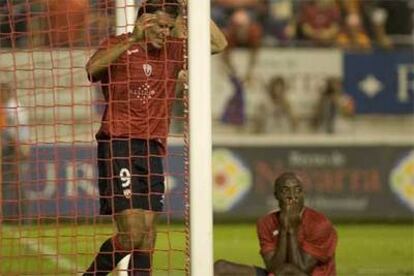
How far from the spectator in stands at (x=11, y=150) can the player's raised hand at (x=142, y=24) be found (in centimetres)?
175

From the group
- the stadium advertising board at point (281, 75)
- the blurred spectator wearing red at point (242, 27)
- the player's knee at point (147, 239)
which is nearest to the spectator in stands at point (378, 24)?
the stadium advertising board at point (281, 75)

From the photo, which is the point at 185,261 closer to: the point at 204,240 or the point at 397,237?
the point at 204,240

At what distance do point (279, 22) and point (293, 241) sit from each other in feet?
37.6

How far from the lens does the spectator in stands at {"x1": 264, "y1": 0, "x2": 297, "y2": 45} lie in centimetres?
1992

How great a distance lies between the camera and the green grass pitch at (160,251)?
874cm

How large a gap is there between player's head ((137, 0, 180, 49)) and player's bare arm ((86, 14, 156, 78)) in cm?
4

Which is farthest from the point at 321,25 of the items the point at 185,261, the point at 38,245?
the point at 185,261

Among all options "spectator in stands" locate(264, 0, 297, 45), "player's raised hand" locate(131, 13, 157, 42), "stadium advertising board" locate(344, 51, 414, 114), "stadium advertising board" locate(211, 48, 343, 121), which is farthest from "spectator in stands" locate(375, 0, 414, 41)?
"player's raised hand" locate(131, 13, 157, 42)

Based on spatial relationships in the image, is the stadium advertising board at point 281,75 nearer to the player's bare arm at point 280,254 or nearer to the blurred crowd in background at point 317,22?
the blurred crowd in background at point 317,22

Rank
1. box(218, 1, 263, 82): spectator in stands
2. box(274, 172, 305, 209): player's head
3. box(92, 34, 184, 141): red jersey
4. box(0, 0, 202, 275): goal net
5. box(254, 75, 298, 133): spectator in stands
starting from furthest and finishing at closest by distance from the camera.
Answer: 1. box(218, 1, 263, 82): spectator in stands
2. box(254, 75, 298, 133): spectator in stands
3. box(274, 172, 305, 209): player's head
4. box(0, 0, 202, 275): goal net
5. box(92, 34, 184, 141): red jersey

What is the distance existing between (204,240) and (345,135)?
12095 millimetres

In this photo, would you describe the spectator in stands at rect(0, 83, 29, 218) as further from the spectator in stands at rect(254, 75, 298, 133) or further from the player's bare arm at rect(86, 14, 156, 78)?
the spectator in stands at rect(254, 75, 298, 133)

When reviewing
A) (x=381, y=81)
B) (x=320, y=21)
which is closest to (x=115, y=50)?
(x=381, y=81)

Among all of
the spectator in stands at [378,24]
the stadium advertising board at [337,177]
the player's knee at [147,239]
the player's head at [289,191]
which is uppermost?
the spectator in stands at [378,24]
